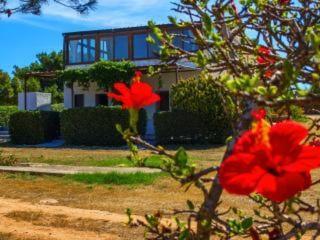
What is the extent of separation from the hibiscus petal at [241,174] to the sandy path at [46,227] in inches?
186

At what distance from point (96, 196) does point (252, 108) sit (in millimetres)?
7268

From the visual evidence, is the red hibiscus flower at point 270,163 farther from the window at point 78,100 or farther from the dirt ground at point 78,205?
the window at point 78,100

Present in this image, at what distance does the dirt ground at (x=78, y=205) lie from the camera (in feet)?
20.6

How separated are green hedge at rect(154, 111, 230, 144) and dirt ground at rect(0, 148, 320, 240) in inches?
382

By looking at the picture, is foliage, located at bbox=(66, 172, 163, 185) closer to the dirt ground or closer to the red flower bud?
the dirt ground

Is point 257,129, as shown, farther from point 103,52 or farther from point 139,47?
point 103,52

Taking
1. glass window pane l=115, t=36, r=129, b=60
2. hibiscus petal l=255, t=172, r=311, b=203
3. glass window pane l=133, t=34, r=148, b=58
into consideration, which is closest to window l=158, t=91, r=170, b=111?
glass window pane l=133, t=34, r=148, b=58

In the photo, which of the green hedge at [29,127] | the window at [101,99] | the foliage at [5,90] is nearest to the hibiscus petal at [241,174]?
the green hedge at [29,127]

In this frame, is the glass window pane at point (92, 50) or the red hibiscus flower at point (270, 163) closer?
the red hibiscus flower at point (270, 163)

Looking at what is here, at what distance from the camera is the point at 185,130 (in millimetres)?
20781

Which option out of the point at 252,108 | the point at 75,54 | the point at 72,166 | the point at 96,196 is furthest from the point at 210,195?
the point at 75,54

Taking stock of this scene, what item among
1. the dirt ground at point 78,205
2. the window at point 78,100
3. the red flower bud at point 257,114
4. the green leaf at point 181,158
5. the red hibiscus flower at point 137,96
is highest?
the window at point 78,100

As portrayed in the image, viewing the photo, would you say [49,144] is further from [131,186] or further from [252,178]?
[252,178]

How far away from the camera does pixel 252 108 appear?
6.10 ft
